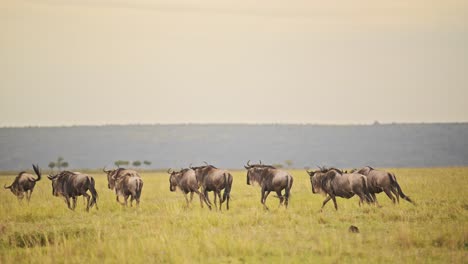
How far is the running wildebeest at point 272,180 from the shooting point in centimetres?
2133

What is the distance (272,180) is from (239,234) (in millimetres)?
6249

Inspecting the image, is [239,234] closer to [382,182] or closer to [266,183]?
[266,183]

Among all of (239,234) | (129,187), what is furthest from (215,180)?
(239,234)

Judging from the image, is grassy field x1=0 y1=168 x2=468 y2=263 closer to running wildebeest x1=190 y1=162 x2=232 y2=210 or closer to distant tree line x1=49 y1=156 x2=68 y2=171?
running wildebeest x1=190 y1=162 x2=232 y2=210

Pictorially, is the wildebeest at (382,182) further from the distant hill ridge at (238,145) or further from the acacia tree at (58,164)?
the distant hill ridge at (238,145)

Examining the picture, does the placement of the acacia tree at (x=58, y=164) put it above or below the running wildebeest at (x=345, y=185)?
above

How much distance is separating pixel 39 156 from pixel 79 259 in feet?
444

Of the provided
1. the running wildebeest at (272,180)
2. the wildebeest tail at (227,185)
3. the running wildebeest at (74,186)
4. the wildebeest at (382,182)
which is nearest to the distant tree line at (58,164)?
the running wildebeest at (74,186)

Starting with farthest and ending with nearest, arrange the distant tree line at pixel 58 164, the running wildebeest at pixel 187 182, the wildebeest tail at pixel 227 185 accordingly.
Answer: the distant tree line at pixel 58 164 < the running wildebeest at pixel 187 182 < the wildebeest tail at pixel 227 185

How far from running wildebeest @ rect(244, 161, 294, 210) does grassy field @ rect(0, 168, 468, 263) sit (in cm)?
67

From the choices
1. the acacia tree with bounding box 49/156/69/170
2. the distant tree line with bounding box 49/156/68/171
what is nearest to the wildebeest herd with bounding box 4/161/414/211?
the distant tree line with bounding box 49/156/68/171

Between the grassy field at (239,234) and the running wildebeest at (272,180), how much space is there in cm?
67

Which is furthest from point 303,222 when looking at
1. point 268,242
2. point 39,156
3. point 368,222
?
point 39,156

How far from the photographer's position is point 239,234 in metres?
15.4
